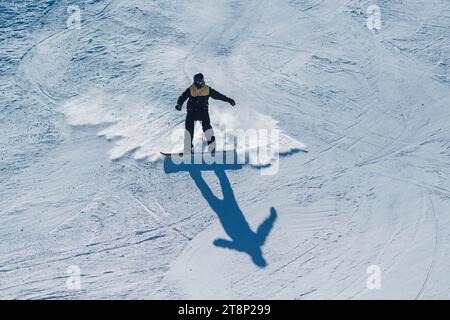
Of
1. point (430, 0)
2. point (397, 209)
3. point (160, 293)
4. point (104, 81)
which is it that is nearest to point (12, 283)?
point (160, 293)

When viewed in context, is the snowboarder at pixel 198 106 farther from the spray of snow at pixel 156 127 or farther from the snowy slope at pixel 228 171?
the snowy slope at pixel 228 171

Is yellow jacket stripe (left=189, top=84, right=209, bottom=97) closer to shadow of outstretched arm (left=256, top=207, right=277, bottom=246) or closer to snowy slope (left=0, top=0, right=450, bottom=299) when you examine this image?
snowy slope (left=0, top=0, right=450, bottom=299)

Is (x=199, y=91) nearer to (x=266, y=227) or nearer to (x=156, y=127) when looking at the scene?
(x=156, y=127)

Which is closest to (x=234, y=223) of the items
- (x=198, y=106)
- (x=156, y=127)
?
(x=198, y=106)

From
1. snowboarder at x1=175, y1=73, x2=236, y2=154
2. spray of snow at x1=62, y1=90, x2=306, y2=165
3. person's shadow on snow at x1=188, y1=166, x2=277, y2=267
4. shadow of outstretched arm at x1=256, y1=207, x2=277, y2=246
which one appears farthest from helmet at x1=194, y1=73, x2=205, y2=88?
shadow of outstretched arm at x1=256, y1=207, x2=277, y2=246

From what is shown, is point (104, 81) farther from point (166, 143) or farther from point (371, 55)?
point (371, 55)

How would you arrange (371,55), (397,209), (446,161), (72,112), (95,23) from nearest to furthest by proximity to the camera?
(397,209) → (446,161) → (72,112) → (371,55) → (95,23)
